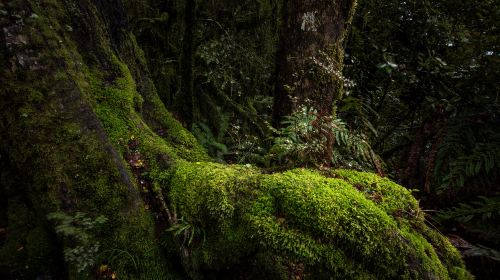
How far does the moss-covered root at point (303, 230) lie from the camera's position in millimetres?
1874

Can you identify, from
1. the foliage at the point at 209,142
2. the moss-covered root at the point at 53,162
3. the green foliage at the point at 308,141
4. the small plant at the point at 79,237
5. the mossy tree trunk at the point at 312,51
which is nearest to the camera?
the small plant at the point at 79,237

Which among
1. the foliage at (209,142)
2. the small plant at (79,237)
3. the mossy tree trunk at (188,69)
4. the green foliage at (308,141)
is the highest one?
the mossy tree trunk at (188,69)

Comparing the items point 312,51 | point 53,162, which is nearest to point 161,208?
point 53,162

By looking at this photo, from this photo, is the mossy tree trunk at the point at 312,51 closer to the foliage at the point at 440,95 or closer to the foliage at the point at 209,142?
the foliage at the point at 440,95

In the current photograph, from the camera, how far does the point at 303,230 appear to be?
199cm

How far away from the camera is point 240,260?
201cm

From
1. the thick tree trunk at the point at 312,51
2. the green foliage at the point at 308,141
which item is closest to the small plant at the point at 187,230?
the green foliage at the point at 308,141

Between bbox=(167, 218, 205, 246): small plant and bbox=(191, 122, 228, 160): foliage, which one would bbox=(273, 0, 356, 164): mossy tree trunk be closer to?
bbox=(191, 122, 228, 160): foliage

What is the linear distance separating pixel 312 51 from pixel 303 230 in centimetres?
212

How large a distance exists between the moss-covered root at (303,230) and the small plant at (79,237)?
23.1 inches

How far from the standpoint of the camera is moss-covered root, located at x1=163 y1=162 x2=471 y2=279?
1.87 metres

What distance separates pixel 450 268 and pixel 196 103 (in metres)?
4.67

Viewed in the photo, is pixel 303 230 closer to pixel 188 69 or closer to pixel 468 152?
pixel 468 152

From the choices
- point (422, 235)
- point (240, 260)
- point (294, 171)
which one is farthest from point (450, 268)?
point (240, 260)
